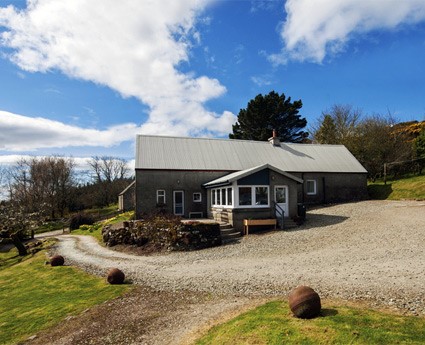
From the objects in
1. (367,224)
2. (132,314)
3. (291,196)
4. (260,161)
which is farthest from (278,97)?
(132,314)

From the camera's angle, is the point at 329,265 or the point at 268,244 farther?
the point at 268,244

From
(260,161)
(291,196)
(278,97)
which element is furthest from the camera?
(278,97)

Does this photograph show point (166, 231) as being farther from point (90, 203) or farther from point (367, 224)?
point (90, 203)

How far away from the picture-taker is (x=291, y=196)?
65.3 ft

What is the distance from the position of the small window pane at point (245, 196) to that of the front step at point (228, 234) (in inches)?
68.2

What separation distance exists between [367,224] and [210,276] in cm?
1083

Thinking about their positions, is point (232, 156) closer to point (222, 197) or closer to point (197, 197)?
point (197, 197)

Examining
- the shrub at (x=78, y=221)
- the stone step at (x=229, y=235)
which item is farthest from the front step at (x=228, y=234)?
the shrub at (x=78, y=221)

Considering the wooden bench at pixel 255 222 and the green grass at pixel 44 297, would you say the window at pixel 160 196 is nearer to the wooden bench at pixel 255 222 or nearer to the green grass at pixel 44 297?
the wooden bench at pixel 255 222

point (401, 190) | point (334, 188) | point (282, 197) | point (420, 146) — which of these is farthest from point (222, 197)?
point (420, 146)

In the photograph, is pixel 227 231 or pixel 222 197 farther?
pixel 222 197

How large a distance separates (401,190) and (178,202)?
19.5m

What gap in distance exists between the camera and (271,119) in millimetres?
44344

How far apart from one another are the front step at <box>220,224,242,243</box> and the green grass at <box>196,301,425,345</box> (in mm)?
10528
